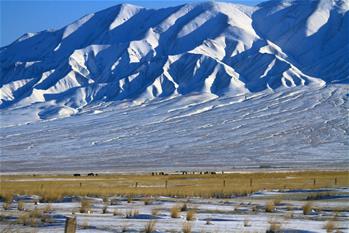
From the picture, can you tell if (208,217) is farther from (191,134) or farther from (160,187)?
(191,134)

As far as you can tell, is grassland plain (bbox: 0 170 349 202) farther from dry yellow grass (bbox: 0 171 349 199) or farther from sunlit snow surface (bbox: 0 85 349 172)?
sunlit snow surface (bbox: 0 85 349 172)

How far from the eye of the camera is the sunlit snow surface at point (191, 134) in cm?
10744

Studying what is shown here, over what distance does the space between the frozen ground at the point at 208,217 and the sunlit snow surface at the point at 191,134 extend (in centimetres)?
6698

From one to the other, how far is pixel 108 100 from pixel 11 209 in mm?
177568

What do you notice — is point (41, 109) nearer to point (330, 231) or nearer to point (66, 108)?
point (66, 108)

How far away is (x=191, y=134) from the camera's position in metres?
140

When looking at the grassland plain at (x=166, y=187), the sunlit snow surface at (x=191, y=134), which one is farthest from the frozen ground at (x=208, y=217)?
the sunlit snow surface at (x=191, y=134)

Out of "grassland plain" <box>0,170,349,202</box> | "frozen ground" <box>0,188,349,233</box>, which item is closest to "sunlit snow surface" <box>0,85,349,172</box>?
"grassland plain" <box>0,170,349,202</box>

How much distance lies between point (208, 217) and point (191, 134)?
122 m

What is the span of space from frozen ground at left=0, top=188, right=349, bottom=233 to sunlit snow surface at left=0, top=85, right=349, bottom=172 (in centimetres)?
6698

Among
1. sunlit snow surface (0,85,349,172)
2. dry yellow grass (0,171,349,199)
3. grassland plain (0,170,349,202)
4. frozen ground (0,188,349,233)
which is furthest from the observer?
sunlit snow surface (0,85,349,172)

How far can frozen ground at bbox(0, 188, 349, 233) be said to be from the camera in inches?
611

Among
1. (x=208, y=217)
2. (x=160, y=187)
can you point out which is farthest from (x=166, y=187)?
(x=208, y=217)

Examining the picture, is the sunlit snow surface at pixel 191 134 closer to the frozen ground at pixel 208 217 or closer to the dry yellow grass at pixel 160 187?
the dry yellow grass at pixel 160 187
